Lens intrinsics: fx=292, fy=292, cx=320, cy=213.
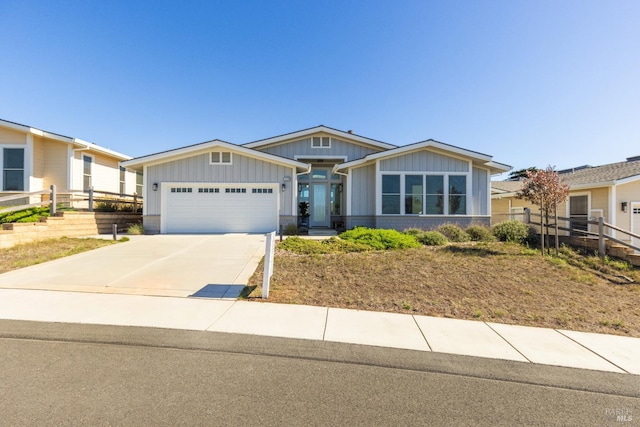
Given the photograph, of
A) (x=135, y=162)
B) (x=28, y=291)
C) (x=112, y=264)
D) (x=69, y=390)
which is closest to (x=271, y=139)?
(x=135, y=162)

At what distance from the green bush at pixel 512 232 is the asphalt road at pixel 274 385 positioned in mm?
8820

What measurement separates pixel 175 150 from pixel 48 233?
5.47 metres

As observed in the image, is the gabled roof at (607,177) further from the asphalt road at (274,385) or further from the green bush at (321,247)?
the asphalt road at (274,385)

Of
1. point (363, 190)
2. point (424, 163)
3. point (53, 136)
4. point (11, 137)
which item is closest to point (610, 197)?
point (424, 163)

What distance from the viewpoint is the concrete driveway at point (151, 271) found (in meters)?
5.84

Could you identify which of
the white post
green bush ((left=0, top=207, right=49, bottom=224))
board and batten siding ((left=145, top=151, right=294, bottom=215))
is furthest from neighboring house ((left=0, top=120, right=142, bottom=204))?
the white post

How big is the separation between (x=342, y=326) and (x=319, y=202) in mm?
12445

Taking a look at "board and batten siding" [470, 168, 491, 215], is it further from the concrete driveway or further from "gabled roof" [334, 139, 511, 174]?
the concrete driveway

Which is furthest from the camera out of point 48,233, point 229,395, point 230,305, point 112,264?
point 48,233

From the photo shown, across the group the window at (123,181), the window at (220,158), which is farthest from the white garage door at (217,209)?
the window at (123,181)

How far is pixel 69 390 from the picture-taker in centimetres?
268

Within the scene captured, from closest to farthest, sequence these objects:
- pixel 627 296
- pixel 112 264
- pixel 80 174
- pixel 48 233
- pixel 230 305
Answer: pixel 230 305 < pixel 627 296 < pixel 112 264 < pixel 48 233 < pixel 80 174

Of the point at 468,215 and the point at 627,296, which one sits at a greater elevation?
the point at 468,215

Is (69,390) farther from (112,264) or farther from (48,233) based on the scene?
(48,233)
